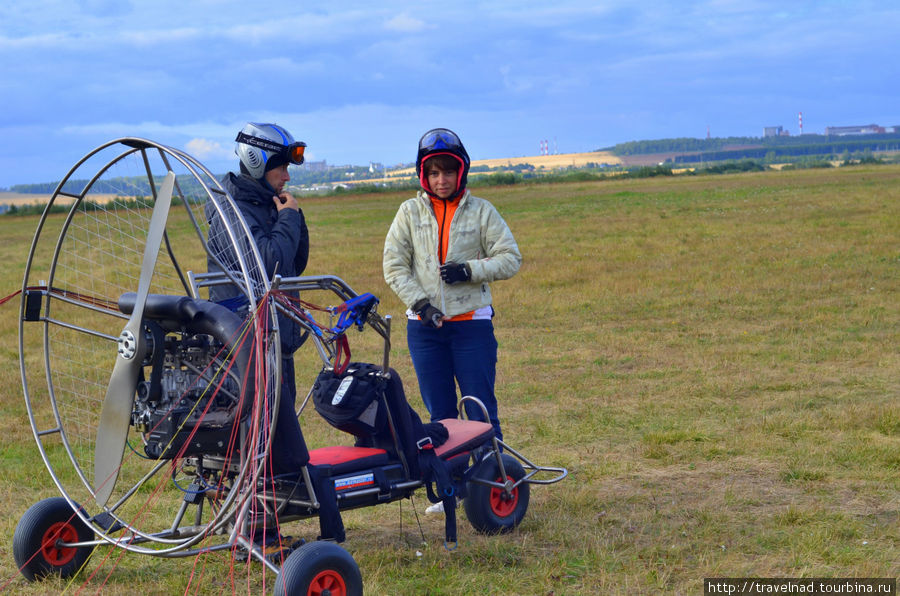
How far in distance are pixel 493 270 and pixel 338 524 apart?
6.27ft

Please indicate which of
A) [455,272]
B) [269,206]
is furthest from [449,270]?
[269,206]

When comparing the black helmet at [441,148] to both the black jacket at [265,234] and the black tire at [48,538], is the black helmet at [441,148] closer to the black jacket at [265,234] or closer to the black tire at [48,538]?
the black jacket at [265,234]

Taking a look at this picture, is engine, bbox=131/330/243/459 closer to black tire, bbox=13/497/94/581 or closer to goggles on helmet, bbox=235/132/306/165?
black tire, bbox=13/497/94/581

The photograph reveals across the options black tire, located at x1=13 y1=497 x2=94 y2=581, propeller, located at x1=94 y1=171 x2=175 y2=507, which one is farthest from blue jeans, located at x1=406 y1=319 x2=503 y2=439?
black tire, located at x1=13 y1=497 x2=94 y2=581

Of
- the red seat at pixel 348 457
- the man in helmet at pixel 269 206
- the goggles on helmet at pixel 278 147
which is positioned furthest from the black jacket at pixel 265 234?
the red seat at pixel 348 457

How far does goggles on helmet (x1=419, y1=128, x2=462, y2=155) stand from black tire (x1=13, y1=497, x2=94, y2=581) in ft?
9.09

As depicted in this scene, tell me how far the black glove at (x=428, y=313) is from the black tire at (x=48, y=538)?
2.16 m

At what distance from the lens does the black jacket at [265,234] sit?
4.68 meters

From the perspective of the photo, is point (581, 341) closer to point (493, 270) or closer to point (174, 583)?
point (493, 270)

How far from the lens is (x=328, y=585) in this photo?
3.98 m

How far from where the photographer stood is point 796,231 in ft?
74.7

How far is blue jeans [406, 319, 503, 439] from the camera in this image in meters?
5.59

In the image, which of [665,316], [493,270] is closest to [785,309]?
[665,316]

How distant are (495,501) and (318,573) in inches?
65.2
